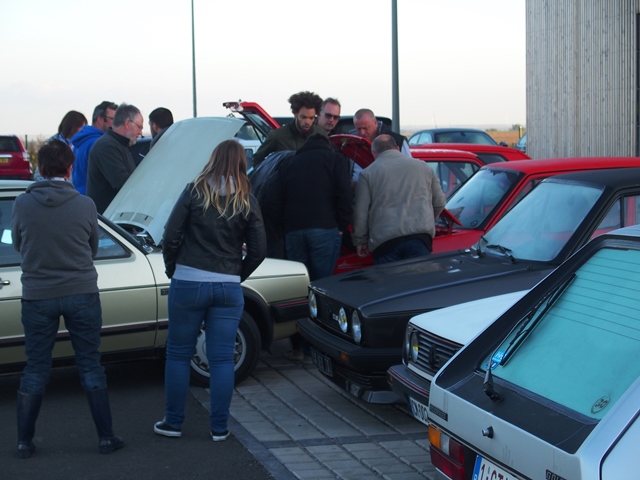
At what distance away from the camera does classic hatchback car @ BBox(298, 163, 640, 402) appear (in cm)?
551

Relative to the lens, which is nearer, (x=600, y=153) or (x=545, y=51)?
(x=600, y=153)

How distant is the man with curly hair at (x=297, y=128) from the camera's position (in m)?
7.95

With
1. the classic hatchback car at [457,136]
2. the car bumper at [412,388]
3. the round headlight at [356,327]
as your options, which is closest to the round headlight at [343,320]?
the round headlight at [356,327]

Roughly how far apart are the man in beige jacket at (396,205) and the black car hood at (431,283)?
2.85 ft

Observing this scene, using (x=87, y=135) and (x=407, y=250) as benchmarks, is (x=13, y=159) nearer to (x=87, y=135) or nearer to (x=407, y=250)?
(x=87, y=135)

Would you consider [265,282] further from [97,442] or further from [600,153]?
[600,153]

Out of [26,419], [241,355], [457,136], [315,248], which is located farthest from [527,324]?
[457,136]

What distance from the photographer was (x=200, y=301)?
17.3ft

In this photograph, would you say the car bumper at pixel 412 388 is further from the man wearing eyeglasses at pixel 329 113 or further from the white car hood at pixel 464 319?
the man wearing eyeglasses at pixel 329 113

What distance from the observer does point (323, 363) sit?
606cm

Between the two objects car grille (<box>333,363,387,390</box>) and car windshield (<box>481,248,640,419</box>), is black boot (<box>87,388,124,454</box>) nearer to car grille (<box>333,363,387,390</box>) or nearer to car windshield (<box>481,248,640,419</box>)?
car grille (<box>333,363,387,390</box>)

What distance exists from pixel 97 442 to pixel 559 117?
1747 centimetres

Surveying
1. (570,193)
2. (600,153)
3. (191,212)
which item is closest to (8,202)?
(191,212)

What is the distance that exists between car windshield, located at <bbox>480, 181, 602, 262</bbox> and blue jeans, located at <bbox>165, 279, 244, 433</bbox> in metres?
1.98
